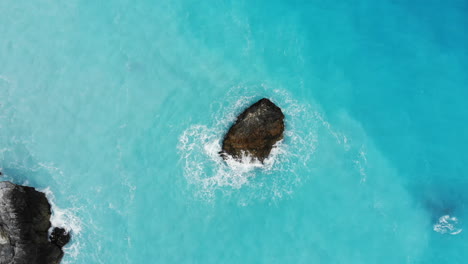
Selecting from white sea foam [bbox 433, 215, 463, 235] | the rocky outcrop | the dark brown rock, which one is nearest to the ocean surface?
white sea foam [bbox 433, 215, 463, 235]

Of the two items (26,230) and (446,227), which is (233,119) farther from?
(446,227)

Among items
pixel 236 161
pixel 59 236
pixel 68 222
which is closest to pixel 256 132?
pixel 236 161

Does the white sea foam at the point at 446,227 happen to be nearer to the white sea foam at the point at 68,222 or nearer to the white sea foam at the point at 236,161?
the white sea foam at the point at 236,161

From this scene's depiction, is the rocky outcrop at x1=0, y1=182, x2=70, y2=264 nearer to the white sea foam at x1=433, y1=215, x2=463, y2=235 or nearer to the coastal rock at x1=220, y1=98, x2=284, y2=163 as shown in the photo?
the coastal rock at x1=220, y1=98, x2=284, y2=163

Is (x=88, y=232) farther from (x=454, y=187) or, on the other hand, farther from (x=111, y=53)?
(x=454, y=187)

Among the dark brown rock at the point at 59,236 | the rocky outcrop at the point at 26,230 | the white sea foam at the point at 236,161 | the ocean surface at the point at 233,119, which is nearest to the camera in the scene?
the rocky outcrop at the point at 26,230

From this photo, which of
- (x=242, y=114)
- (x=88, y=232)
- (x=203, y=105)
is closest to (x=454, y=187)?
(x=242, y=114)

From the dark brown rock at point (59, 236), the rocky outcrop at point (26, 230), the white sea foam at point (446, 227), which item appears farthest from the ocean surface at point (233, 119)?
the rocky outcrop at point (26, 230)
